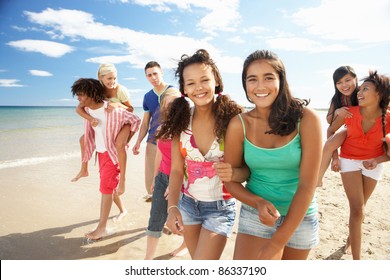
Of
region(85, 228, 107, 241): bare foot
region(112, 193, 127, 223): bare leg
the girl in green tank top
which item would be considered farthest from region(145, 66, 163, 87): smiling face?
the girl in green tank top

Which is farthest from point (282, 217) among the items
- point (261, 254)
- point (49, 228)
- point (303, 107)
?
point (49, 228)

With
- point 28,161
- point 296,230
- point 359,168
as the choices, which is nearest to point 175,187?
point 296,230

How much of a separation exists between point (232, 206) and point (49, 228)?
9.79 ft

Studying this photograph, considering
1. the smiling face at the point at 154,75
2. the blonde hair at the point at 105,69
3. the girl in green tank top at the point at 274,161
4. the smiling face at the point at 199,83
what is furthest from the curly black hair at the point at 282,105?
the smiling face at the point at 154,75

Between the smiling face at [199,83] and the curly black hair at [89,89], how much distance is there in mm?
1960

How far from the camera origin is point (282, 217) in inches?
77.5

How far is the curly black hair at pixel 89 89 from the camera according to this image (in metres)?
3.70

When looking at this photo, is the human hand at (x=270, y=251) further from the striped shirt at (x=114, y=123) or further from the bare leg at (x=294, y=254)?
the striped shirt at (x=114, y=123)

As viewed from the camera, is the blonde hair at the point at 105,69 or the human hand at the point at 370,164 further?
the blonde hair at the point at 105,69

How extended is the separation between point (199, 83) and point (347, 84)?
2288 millimetres

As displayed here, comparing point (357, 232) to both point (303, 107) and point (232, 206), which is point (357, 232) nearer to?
point (232, 206)

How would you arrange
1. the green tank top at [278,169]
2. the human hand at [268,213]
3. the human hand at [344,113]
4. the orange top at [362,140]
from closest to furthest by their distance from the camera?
the human hand at [268,213] < the green tank top at [278,169] < the orange top at [362,140] < the human hand at [344,113]

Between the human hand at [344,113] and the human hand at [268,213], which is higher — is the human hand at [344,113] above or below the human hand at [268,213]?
above
